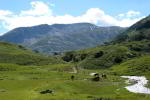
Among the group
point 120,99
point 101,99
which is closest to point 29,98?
point 101,99

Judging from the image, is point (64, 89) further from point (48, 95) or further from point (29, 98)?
point (29, 98)

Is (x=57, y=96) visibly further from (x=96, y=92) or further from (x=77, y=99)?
(x=96, y=92)

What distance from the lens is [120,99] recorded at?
297 feet

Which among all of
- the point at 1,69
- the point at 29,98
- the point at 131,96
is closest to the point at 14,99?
the point at 29,98

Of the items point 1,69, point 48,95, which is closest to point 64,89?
point 48,95

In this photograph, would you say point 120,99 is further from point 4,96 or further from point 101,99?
point 4,96

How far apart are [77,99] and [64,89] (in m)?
23.4

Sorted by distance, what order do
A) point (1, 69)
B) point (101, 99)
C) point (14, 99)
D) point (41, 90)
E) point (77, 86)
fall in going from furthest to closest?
point (1, 69)
point (77, 86)
point (41, 90)
point (101, 99)
point (14, 99)

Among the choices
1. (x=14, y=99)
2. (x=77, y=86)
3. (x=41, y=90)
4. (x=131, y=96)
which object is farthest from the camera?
(x=77, y=86)

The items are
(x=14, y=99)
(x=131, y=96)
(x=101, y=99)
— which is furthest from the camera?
(x=131, y=96)

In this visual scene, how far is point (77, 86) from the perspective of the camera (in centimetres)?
11975

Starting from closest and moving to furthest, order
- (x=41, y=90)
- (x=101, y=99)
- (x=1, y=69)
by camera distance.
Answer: (x=101, y=99), (x=41, y=90), (x=1, y=69)

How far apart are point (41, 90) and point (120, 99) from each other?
2870cm

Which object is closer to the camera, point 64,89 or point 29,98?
point 29,98
